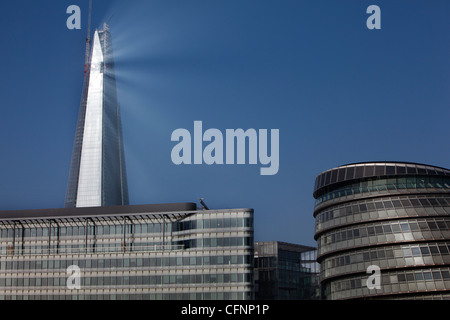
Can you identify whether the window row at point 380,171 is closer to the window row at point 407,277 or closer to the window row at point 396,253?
the window row at point 396,253

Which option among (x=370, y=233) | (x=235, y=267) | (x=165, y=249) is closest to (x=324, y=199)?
(x=370, y=233)

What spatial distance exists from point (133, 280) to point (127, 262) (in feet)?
12.4

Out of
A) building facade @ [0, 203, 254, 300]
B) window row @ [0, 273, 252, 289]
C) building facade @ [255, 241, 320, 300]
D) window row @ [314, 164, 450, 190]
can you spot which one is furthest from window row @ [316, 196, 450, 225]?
building facade @ [255, 241, 320, 300]

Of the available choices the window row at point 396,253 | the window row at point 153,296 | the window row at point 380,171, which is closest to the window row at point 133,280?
the window row at point 153,296

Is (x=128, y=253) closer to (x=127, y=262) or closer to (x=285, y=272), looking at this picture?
(x=127, y=262)

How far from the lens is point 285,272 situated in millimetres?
160000

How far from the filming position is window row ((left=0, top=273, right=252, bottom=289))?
122250 mm

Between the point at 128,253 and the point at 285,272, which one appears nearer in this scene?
the point at 128,253

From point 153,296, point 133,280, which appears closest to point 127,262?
point 133,280

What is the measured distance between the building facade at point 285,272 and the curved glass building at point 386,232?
39716 mm

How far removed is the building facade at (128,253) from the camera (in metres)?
123

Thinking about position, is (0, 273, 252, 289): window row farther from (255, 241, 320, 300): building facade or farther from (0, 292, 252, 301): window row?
(255, 241, 320, 300): building facade

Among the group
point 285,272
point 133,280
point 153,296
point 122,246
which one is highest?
point 122,246
